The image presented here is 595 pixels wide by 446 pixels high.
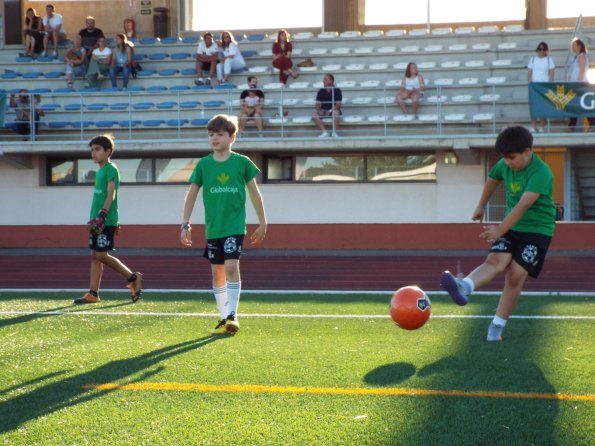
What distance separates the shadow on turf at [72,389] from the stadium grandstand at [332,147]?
14297 mm

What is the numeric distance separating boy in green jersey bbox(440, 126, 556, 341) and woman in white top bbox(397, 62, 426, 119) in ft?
48.3

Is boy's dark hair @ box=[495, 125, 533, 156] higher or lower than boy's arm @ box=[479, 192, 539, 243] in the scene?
higher

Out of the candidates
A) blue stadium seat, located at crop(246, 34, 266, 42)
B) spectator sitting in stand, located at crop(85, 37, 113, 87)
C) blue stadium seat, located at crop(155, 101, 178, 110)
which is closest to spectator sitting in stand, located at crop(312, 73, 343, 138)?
blue stadium seat, located at crop(155, 101, 178, 110)

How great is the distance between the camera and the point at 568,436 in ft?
13.0

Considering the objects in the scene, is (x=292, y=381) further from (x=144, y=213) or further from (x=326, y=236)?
(x=144, y=213)

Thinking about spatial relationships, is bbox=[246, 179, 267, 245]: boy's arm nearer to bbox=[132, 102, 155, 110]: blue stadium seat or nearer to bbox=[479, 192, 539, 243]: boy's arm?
bbox=[479, 192, 539, 243]: boy's arm

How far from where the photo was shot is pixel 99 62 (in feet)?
77.0

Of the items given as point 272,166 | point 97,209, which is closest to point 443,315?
point 97,209

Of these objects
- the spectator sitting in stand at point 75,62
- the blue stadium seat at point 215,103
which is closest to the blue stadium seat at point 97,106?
the spectator sitting in stand at point 75,62

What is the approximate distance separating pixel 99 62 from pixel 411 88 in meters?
8.57

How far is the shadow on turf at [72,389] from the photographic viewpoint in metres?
4.45

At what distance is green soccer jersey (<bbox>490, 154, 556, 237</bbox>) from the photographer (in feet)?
20.7

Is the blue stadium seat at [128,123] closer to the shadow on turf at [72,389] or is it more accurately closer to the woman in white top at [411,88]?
the woman in white top at [411,88]

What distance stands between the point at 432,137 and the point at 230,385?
50.9 feet
